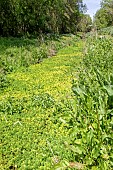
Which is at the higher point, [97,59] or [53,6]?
Result: [53,6]

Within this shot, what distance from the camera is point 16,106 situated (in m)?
7.27

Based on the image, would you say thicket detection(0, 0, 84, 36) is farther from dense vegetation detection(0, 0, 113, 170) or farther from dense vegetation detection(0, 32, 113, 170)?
dense vegetation detection(0, 32, 113, 170)

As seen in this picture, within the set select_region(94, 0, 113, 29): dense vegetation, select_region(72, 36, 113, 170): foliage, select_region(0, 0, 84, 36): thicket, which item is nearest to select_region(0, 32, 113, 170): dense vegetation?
select_region(72, 36, 113, 170): foliage

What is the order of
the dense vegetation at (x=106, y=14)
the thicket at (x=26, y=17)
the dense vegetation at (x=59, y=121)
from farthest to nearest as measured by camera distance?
the dense vegetation at (x=106, y=14) → the thicket at (x=26, y=17) → the dense vegetation at (x=59, y=121)

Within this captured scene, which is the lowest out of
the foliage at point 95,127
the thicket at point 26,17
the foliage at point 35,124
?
the foliage at point 35,124

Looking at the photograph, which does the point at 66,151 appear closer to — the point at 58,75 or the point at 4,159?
the point at 4,159

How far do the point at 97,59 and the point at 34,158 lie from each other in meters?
4.16

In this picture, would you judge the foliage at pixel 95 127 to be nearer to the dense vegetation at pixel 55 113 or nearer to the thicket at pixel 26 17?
the dense vegetation at pixel 55 113

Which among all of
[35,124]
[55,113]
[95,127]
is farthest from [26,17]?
[95,127]

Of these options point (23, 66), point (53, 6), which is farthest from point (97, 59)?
point (53, 6)

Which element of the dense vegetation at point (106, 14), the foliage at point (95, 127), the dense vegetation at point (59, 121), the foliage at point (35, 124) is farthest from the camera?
the dense vegetation at point (106, 14)

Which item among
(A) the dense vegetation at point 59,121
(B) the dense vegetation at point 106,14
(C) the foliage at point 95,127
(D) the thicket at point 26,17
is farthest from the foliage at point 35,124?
(B) the dense vegetation at point 106,14

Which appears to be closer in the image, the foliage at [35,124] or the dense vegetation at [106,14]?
the foliage at [35,124]

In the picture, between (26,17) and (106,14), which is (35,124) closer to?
(26,17)
